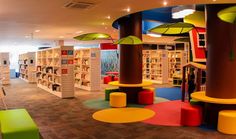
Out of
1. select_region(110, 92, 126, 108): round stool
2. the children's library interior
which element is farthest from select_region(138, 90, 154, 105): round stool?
select_region(110, 92, 126, 108): round stool

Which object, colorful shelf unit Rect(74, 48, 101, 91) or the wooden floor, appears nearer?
the wooden floor

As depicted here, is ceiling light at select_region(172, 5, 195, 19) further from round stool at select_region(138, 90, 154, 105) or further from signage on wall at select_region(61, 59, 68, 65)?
signage on wall at select_region(61, 59, 68, 65)

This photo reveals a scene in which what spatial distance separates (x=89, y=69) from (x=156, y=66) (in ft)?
18.1

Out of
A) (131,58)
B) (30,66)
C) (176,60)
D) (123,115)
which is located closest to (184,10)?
(131,58)

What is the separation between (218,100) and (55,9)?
4.91 m

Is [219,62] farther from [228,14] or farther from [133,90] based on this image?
[133,90]

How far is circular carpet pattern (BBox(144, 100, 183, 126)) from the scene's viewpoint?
6109 mm

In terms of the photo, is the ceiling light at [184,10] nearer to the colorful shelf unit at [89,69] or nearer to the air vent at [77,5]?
the air vent at [77,5]

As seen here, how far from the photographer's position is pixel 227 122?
517cm

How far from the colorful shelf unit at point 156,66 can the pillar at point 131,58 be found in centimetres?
720

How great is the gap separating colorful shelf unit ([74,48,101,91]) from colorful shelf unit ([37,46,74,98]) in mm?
1765

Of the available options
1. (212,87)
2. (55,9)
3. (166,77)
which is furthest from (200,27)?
(166,77)

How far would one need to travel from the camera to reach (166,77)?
15609mm

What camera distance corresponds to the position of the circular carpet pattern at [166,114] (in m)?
6.11
